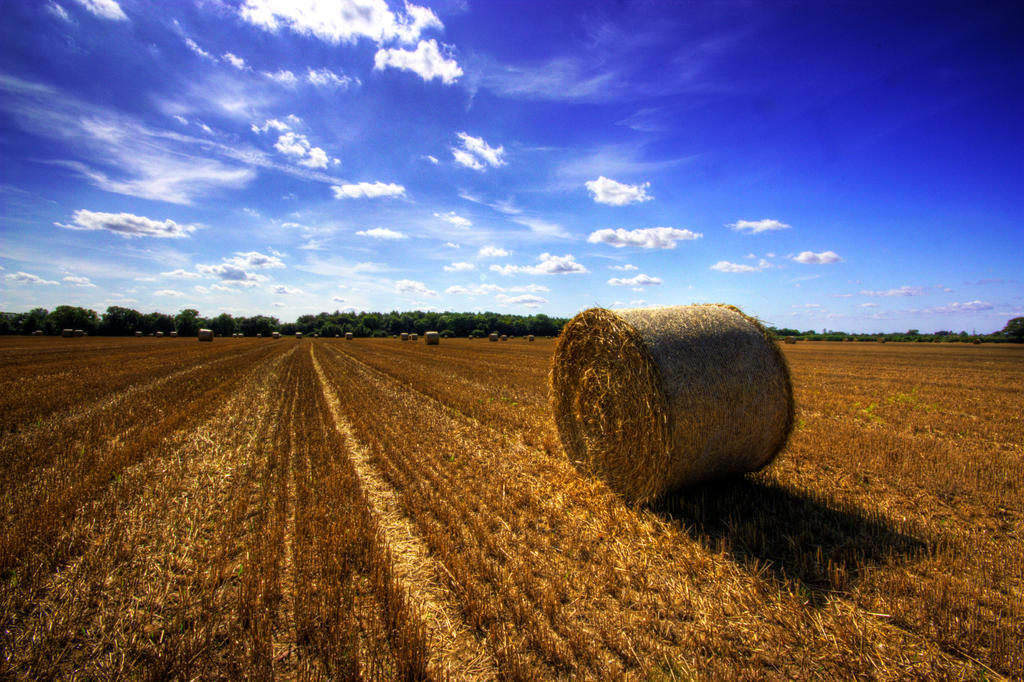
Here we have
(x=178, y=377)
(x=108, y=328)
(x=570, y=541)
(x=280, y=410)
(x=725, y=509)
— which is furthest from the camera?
(x=108, y=328)

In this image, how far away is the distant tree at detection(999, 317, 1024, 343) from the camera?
5526 centimetres

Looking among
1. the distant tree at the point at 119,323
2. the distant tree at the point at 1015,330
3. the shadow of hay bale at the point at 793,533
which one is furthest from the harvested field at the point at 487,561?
the distant tree at the point at 119,323

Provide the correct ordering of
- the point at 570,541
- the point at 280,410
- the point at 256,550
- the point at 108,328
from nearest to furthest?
the point at 256,550, the point at 570,541, the point at 280,410, the point at 108,328

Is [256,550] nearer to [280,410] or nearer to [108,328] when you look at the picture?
[280,410]

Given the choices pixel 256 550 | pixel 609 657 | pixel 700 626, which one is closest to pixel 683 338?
pixel 700 626

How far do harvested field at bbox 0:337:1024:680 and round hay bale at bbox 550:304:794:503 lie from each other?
1.42 feet

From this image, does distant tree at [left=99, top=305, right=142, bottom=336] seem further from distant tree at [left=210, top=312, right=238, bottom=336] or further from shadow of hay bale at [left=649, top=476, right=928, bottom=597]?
shadow of hay bale at [left=649, top=476, right=928, bottom=597]

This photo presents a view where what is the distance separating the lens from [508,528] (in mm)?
4230

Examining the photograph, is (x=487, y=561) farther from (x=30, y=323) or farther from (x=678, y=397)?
(x=30, y=323)

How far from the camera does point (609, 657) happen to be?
8.58 ft

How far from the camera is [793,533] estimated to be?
4.07 m

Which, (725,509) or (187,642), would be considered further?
(725,509)

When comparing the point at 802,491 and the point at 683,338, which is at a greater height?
the point at 683,338

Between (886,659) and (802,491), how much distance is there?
293cm
